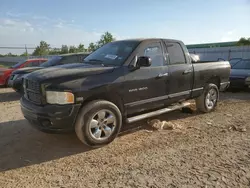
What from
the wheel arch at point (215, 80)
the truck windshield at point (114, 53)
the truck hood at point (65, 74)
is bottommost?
the wheel arch at point (215, 80)

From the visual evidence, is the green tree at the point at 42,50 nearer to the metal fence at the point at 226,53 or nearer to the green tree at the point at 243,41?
the metal fence at the point at 226,53

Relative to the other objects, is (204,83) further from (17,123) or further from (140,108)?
(17,123)

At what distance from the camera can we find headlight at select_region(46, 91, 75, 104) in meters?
3.65

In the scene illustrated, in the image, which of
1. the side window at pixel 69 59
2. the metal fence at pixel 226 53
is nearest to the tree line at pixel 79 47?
the metal fence at pixel 226 53

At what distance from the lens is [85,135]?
3.87 metres

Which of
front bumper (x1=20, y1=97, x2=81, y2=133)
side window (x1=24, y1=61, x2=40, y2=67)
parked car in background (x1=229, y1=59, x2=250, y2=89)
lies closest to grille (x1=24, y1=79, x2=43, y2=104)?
front bumper (x1=20, y1=97, x2=81, y2=133)

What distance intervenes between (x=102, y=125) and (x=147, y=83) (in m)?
1.23

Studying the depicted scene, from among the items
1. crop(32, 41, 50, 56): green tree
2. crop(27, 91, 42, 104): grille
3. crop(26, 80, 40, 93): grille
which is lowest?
crop(27, 91, 42, 104): grille

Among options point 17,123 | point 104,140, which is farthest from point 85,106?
point 17,123

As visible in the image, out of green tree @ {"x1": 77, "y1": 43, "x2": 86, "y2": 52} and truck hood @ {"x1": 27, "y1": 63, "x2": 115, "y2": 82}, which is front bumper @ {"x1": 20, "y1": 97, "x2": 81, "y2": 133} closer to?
truck hood @ {"x1": 27, "y1": 63, "x2": 115, "y2": 82}

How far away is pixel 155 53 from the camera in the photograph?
4.98 m

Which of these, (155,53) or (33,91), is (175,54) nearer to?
(155,53)

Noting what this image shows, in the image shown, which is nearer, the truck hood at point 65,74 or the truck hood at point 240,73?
the truck hood at point 65,74

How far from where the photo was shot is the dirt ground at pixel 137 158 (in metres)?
3.07
